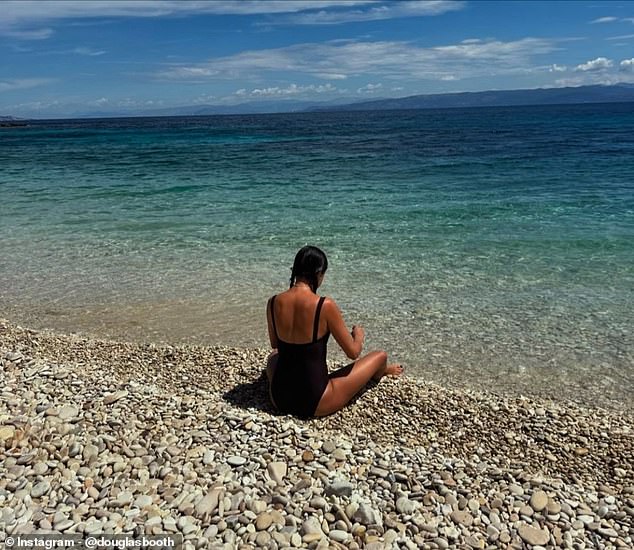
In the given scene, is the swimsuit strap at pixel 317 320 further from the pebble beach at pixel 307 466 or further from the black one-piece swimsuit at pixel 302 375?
the pebble beach at pixel 307 466

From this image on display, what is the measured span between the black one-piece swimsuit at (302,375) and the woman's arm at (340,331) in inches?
4.5

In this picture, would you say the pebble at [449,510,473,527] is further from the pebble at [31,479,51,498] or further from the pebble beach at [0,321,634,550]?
the pebble at [31,479,51,498]

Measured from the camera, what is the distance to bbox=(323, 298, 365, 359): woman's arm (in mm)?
5172

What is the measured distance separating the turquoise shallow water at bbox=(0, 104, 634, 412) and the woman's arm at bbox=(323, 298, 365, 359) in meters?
1.54

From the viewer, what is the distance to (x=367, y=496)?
4105mm

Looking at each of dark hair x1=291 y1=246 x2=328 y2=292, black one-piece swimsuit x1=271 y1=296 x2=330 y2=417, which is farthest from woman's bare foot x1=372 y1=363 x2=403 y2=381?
dark hair x1=291 y1=246 x2=328 y2=292

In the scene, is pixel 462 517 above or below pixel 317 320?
below

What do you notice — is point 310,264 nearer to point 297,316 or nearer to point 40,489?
point 297,316

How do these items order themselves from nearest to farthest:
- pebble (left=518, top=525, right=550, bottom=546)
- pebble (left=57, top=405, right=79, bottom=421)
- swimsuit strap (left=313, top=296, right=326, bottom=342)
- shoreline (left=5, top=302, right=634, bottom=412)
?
1. pebble (left=518, top=525, right=550, bottom=546)
2. pebble (left=57, top=405, right=79, bottom=421)
3. swimsuit strap (left=313, top=296, right=326, bottom=342)
4. shoreline (left=5, top=302, right=634, bottom=412)

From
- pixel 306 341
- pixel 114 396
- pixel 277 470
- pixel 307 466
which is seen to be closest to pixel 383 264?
pixel 306 341

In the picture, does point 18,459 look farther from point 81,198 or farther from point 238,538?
point 81,198

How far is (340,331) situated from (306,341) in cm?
32

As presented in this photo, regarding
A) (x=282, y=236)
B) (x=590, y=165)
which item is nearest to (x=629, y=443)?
(x=282, y=236)

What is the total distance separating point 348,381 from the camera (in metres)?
5.48
